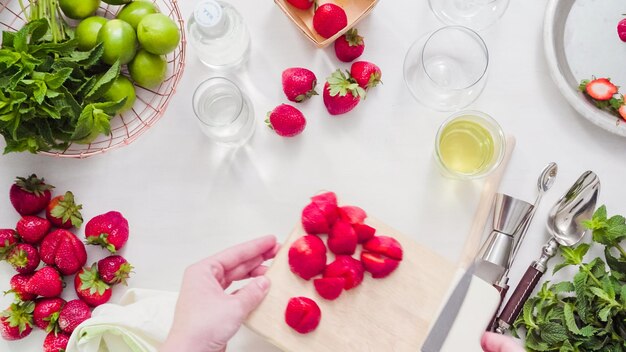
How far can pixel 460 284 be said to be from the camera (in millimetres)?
1007

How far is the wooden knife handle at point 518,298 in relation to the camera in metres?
1.12

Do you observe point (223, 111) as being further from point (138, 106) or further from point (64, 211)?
point (64, 211)

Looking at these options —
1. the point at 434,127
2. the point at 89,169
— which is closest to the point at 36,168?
the point at 89,169

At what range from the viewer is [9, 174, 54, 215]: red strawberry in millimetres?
1165

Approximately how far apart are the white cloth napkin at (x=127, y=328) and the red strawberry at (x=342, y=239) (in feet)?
1.05

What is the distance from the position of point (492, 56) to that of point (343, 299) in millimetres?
560

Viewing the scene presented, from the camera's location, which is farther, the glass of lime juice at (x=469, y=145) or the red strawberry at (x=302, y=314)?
the glass of lime juice at (x=469, y=145)

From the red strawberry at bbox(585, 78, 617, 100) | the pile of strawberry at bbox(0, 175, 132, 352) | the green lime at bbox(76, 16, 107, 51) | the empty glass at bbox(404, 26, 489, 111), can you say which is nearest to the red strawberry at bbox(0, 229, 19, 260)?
the pile of strawberry at bbox(0, 175, 132, 352)

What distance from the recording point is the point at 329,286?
3.18ft

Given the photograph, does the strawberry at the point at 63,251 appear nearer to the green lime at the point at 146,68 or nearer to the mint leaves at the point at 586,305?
the green lime at the point at 146,68

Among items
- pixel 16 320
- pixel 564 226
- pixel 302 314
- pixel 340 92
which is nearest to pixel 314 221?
pixel 302 314

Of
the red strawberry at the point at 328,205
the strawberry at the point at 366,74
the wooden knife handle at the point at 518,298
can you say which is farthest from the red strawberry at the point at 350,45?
the wooden knife handle at the point at 518,298

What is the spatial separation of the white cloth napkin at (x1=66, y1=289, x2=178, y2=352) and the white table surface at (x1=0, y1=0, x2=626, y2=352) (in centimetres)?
9

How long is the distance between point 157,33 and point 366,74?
379mm
